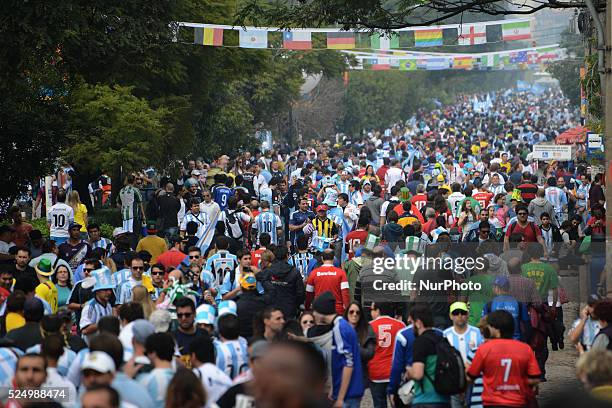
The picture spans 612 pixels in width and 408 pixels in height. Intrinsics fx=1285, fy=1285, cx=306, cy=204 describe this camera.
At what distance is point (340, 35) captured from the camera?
105 ft

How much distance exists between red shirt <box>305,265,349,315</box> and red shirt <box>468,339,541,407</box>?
4340 millimetres

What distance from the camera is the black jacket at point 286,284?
1403 cm

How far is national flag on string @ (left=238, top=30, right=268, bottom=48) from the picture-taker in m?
28.8

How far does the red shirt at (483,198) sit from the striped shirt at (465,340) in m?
12.1

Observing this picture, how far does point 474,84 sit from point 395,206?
138969 mm

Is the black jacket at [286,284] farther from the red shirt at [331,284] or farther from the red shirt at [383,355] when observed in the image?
the red shirt at [383,355]

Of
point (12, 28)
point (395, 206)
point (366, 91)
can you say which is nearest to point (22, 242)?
point (12, 28)

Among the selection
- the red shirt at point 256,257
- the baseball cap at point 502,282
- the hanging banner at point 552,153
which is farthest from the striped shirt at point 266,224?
the hanging banner at point 552,153

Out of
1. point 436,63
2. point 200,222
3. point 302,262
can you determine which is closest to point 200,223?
point 200,222

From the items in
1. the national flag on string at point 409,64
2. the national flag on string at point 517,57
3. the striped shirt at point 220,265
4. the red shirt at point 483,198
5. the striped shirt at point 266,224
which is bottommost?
the striped shirt at point 220,265

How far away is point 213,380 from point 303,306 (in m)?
6.89

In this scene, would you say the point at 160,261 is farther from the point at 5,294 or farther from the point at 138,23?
the point at 138,23

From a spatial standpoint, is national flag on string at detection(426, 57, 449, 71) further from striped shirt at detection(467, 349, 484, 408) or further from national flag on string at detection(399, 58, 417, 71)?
striped shirt at detection(467, 349, 484, 408)

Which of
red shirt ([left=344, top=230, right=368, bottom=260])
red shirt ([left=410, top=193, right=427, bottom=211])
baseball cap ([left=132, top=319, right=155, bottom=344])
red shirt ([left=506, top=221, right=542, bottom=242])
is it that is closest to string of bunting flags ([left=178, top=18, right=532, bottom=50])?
red shirt ([left=410, top=193, right=427, bottom=211])
